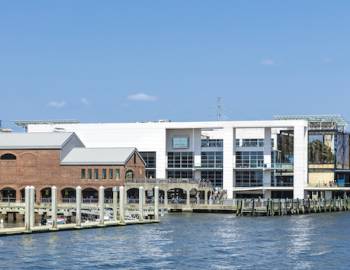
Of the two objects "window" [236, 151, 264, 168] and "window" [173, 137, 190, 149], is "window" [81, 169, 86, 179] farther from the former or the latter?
"window" [236, 151, 264, 168]

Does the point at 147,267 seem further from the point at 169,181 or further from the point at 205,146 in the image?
the point at 205,146

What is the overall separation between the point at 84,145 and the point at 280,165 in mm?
34165

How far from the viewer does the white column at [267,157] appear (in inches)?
6088

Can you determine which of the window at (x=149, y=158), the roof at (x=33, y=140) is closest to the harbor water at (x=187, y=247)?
the roof at (x=33, y=140)

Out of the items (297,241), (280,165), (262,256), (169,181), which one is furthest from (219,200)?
(262,256)

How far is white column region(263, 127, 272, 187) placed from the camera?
15462cm

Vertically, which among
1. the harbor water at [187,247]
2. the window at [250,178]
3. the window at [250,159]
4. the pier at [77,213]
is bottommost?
the harbor water at [187,247]

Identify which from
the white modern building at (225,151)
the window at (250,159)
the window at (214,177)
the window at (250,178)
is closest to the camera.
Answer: the white modern building at (225,151)

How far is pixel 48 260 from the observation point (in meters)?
66.6

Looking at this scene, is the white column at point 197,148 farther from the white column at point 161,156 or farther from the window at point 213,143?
the white column at point 161,156

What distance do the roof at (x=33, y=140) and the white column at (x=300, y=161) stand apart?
3835 cm

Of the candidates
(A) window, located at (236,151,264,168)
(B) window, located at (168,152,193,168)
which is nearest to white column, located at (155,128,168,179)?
(B) window, located at (168,152,193,168)

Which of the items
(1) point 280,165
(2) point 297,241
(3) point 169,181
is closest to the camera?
(2) point 297,241

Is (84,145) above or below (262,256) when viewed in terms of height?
above
